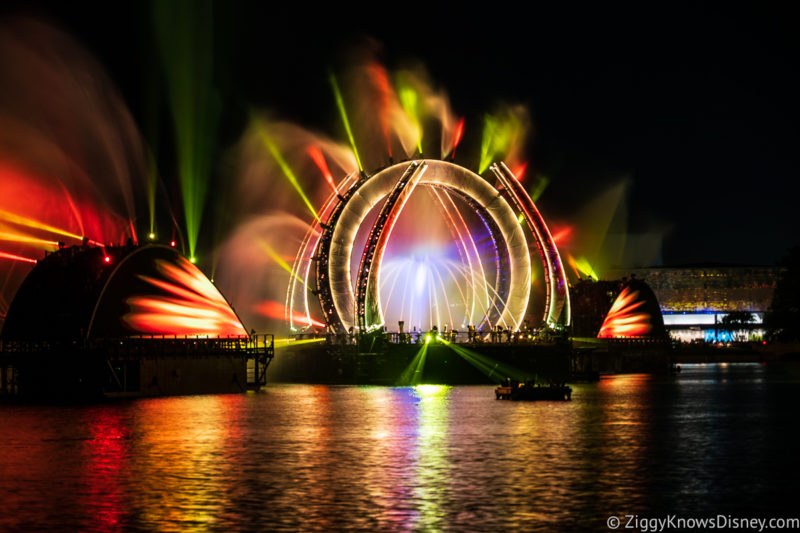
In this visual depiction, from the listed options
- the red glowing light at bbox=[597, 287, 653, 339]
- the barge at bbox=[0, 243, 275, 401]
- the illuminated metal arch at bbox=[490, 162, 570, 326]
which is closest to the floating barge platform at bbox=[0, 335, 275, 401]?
the barge at bbox=[0, 243, 275, 401]

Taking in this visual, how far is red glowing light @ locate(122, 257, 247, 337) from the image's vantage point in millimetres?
98562

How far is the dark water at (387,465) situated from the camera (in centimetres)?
3884

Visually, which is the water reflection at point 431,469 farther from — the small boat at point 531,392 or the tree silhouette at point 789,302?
the tree silhouette at point 789,302

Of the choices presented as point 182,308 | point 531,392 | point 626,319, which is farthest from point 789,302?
point 182,308

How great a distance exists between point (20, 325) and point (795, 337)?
4928 inches

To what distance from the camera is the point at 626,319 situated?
181250mm

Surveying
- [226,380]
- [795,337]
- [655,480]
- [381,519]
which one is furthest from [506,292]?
[381,519]

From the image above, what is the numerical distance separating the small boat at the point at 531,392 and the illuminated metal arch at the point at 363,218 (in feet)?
84.7

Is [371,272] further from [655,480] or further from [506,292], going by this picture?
[655,480]

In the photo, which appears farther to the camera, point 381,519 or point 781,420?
point 781,420

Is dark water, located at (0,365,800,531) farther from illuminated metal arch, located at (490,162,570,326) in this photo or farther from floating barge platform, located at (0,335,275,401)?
illuminated metal arch, located at (490,162,570,326)

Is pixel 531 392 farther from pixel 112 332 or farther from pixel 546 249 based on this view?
pixel 546 249

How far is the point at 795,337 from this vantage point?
185 m

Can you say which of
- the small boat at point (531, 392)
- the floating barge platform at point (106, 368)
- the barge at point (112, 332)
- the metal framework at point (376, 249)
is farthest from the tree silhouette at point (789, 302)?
the floating barge platform at point (106, 368)
